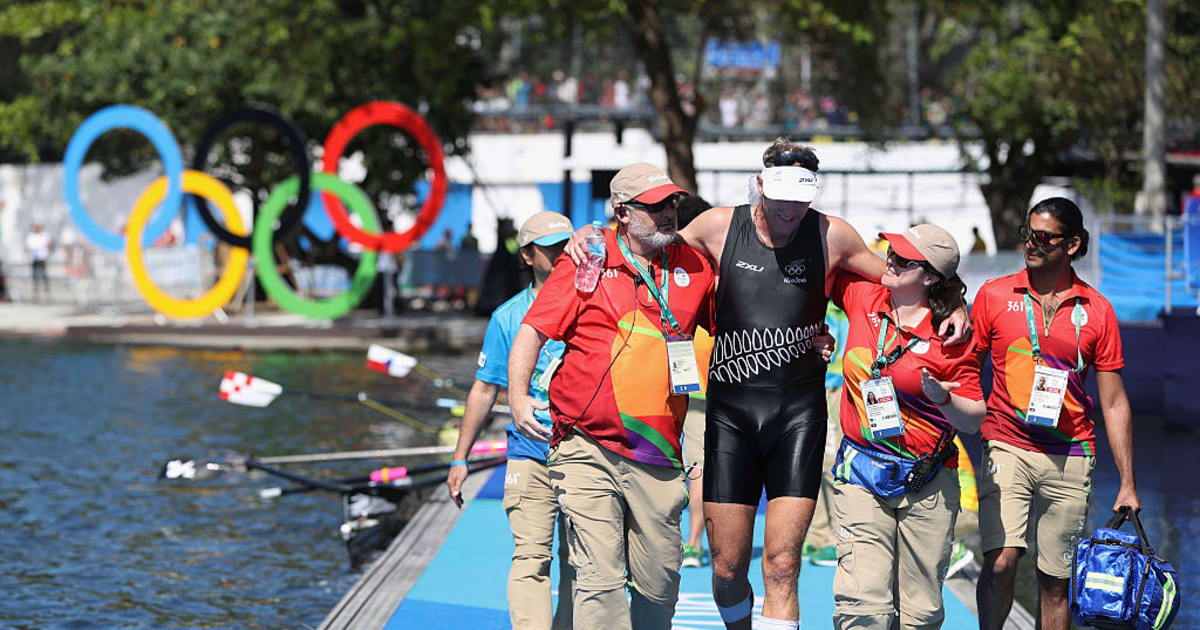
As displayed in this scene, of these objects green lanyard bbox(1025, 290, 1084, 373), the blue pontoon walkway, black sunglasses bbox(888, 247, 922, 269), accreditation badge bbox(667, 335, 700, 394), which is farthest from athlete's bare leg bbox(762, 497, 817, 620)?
the blue pontoon walkway

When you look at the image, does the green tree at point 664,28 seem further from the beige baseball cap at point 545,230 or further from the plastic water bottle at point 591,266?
the plastic water bottle at point 591,266

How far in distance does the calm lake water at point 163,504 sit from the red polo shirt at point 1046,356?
413 cm

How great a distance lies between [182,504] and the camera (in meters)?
12.0

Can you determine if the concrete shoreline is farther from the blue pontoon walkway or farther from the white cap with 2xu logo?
the white cap with 2xu logo

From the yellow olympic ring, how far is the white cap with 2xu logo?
66.8 ft

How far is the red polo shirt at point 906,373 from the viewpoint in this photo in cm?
567

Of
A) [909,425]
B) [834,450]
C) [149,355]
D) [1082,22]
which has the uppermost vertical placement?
[1082,22]

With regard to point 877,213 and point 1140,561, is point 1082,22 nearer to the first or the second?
point 877,213

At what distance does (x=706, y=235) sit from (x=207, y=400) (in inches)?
516

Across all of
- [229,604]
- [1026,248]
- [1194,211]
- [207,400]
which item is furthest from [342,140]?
[1026,248]

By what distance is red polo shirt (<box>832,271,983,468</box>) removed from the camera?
5.67 m

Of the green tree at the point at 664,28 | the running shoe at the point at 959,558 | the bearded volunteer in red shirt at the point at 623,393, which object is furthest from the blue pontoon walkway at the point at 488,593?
the green tree at the point at 664,28

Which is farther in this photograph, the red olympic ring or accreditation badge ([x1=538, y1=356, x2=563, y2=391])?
the red olympic ring

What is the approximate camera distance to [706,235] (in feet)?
19.1
